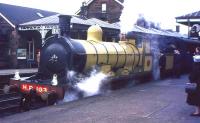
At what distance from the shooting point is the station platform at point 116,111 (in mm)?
7855

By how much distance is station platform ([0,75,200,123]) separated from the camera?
7855mm

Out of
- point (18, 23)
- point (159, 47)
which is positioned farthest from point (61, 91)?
point (18, 23)

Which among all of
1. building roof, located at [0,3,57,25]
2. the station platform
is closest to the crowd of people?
the station platform

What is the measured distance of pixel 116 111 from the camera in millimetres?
8773

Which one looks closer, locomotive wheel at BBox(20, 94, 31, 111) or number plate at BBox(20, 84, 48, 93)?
number plate at BBox(20, 84, 48, 93)

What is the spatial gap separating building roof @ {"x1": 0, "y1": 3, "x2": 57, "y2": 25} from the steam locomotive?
1808cm

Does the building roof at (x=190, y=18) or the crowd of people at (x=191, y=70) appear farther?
the building roof at (x=190, y=18)

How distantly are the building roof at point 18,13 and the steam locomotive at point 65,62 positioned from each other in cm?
1808

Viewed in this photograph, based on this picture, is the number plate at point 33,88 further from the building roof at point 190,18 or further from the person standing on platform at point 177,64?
the person standing on platform at point 177,64

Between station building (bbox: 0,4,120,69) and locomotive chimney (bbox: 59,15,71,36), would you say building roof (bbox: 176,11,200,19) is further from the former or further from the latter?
station building (bbox: 0,4,120,69)

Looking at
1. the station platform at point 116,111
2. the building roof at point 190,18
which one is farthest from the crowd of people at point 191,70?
the building roof at point 190,18

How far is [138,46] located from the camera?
1534 cm

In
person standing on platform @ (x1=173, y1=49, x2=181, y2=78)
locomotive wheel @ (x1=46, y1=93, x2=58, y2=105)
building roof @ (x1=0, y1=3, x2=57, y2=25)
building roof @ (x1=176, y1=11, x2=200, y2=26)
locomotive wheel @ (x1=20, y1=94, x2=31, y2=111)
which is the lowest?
locomotive wheel @ (x1=20, y1=94, x2=31, y2=111)

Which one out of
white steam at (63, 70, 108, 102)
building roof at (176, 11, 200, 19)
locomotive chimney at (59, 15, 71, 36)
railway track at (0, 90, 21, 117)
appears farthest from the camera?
building roof at (176, 11, 200, 19)
